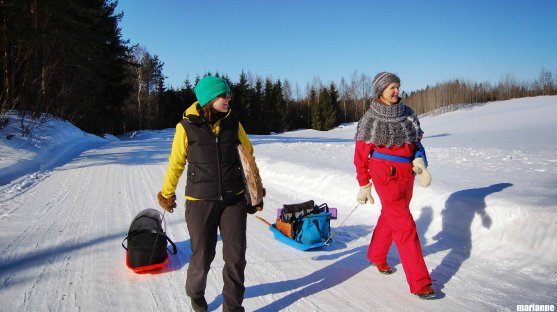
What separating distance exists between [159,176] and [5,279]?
687 centimetres

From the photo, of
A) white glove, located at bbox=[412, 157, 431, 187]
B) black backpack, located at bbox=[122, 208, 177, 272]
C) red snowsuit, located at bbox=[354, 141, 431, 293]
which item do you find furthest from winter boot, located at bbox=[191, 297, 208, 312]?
white glove, located at bbox=[412, 157, 431, 187]

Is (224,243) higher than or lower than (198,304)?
higher

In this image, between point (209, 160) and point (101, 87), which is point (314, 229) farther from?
point (101, 87)

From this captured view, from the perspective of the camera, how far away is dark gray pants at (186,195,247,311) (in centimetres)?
305

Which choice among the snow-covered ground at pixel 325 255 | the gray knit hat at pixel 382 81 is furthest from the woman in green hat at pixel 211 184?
the gray knit hat at pixel 382 81

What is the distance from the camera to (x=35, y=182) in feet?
30.9

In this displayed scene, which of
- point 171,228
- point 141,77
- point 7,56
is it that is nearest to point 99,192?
point 171,228

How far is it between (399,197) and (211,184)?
6.11ft

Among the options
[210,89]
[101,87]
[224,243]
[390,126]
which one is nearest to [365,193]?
[390,126]

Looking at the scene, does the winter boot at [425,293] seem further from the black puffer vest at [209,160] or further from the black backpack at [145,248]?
the black backpack at [145,248]

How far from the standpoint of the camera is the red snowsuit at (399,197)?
11.4 feet

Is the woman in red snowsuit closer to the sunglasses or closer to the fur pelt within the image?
the fur pelt

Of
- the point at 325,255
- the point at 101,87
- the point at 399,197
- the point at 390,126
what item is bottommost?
the point at 325,255

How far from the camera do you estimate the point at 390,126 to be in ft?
11.8
